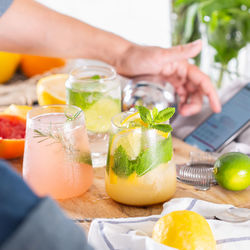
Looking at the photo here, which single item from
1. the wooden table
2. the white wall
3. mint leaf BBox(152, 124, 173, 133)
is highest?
mint leaf BBox(152, 124, 173, 133)

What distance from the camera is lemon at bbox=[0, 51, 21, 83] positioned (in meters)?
1.52

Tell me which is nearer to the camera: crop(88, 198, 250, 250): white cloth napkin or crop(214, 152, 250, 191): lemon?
crop(88, 198, 250, 250): white cloth napkin

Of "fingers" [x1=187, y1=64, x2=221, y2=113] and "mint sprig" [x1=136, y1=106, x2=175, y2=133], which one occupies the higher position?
"mint sprig" [x1=136, y1=106, x2=175, y2=133]

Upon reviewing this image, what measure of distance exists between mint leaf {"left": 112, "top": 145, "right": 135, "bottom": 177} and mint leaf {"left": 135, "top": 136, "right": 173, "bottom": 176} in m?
0.01

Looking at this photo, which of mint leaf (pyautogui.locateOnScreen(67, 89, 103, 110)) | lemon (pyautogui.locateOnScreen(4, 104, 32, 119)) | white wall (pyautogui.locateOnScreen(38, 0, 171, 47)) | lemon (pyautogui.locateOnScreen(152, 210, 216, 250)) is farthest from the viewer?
white wall (pyautogui.locateOnScreen(38, 0, 171, 47))

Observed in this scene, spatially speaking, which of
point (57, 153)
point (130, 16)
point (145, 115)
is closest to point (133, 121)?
point (145, 115)

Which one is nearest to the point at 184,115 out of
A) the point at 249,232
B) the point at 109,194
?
the point at 109,194

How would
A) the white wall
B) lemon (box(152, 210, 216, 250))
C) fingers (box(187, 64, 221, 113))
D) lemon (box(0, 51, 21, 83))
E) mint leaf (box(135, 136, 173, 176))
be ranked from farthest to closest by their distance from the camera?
the white wall → lemon (box(0, 51, 21, 83)) → fingers (box(187, 64, 221, 113)) → mint leaf (box(135, 136, 173, 176)) → lemon (box(152, 210, 216, 250))

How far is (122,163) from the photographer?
78 cm

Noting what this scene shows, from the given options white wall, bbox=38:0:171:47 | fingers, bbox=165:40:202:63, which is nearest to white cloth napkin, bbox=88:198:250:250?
fingers, bbox=165:40:202:63

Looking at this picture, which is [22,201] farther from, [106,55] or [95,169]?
[106,55]

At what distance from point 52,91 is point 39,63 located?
44 centimetres

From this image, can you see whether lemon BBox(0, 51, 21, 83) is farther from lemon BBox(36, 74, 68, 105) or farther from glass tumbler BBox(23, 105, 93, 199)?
glass tumbler BBox(23, 105, 93, 199)

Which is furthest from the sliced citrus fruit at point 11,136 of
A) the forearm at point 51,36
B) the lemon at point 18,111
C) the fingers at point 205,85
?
the fingers at point 205,85
